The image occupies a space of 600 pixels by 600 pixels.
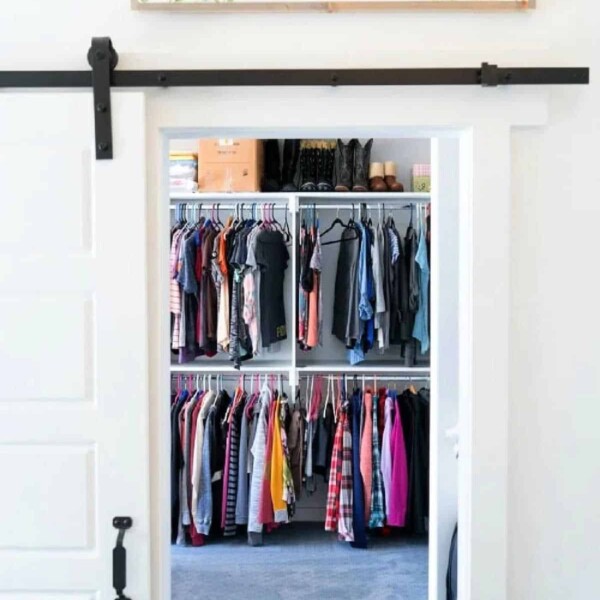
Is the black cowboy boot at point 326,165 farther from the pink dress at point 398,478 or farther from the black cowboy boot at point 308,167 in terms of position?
the pink dress at point 398,478

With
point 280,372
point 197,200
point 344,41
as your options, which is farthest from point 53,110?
point 280,372

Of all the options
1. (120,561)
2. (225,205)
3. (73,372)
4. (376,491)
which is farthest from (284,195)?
(120,561)

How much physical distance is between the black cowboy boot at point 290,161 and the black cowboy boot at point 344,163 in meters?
0.25

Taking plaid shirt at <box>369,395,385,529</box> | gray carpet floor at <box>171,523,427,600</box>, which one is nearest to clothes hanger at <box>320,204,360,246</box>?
plaid shirt at <box>369,395,385,529</box>

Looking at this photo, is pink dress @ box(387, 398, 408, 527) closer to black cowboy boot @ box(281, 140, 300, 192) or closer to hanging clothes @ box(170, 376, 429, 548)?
hanging clothes @ box(170, 376, 429, 548)

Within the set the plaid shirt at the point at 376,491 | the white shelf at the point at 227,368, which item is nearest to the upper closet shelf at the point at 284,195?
the white shelf at the point at 227,368

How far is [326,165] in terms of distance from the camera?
3988mm

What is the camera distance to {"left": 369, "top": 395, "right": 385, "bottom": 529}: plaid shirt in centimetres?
372

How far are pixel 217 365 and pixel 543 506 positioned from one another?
2605 millimetres

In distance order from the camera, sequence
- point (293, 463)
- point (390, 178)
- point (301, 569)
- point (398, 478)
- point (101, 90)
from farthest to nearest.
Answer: point (390, 178) < point (293, 463) < point (398, 478) < point (301, 569) < point (101, 90)

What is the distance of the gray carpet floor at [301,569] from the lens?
3.27m

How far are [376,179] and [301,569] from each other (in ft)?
7.37

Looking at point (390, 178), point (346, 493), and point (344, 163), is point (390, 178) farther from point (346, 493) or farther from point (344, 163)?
point (346, 493)

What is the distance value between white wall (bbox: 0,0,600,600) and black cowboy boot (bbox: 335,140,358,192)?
2267mm
